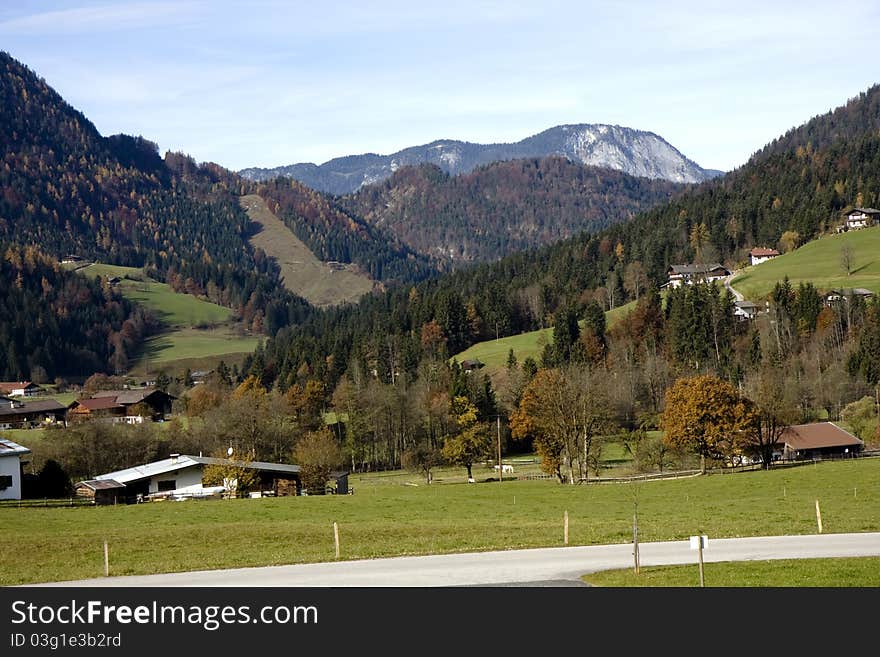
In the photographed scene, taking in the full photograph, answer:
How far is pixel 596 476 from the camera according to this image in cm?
8700

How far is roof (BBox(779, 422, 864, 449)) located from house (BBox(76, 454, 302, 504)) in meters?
48.8

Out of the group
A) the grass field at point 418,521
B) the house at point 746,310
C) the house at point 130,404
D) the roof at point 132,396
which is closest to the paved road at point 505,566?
the grass field at point 418,521

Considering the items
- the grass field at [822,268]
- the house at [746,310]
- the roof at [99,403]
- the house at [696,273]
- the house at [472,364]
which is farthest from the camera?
the house at [696,273]

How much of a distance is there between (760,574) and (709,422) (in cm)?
6112

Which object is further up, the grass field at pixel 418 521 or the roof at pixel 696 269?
the roof at pixel 696 269

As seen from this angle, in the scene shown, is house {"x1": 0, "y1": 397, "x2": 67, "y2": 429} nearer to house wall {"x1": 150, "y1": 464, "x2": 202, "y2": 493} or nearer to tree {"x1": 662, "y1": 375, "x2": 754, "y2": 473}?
house wall {"x1": 150, "y1": 464, "x2": 202, "y2": 493}

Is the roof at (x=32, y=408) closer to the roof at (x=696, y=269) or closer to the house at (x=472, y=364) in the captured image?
the house at (x=472, y=364)

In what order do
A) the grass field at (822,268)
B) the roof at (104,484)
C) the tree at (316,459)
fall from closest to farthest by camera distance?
the roof at (104,484)
the tree at (316,459)
the grass field at (822,268)

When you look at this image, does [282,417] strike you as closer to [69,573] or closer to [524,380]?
[524,380]

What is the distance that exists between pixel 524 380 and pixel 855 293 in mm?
58845

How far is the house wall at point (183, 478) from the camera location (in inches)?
3123

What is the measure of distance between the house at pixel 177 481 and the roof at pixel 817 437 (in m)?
48.8

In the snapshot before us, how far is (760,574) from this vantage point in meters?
24.8
